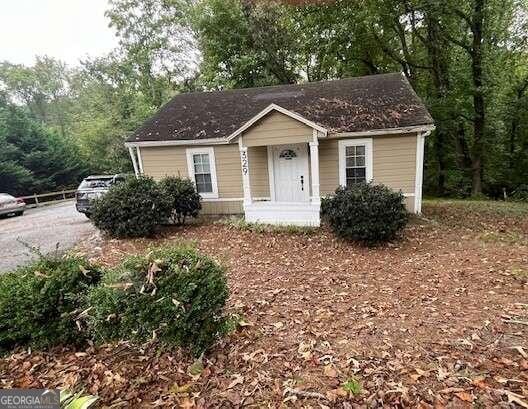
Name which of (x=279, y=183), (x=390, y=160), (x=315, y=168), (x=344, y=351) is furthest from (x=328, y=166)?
(x=344, y=351)

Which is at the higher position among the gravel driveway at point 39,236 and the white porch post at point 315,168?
the white porch post at point 315,168

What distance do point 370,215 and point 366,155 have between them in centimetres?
311

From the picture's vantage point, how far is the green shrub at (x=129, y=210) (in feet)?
29.3

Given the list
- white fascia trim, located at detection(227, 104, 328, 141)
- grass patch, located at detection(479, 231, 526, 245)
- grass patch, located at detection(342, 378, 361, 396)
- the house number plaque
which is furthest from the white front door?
grass patch, located at detection(342, 378, 361, 396)

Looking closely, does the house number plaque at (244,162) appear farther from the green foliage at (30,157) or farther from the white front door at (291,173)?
the green foliage at (30,157)

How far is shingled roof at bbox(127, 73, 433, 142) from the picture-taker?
10164mm

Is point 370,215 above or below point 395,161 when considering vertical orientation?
below

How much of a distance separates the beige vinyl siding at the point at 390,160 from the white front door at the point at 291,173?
0.67 metres

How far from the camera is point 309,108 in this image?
454 inches

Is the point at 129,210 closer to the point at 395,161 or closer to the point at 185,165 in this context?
the point at 185,165

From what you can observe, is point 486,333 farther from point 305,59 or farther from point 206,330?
point 305,59

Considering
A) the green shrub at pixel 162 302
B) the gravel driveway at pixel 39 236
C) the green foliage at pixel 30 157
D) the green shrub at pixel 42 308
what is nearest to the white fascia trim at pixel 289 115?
the gravel driveway at pixel 39 236

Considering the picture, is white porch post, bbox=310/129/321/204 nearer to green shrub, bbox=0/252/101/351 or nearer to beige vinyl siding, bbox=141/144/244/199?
beige vinyl siding, bbox=141/144/244/199

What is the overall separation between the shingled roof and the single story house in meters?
0.04
